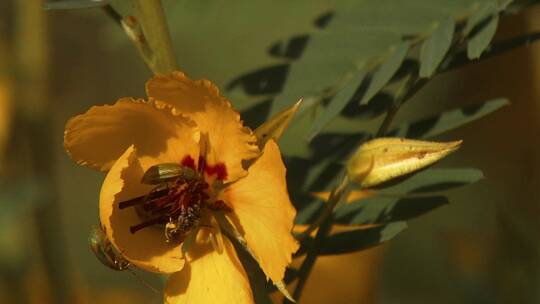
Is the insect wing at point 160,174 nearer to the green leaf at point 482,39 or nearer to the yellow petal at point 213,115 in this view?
the yellow petal at point 213,115

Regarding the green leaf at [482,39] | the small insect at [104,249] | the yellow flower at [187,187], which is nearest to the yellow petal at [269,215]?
the yellow flower at [187,187]

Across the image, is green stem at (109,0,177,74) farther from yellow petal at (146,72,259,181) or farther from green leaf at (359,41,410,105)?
green leaf at (359,41,410,105)

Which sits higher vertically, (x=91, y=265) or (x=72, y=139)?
(x=72, y=139)

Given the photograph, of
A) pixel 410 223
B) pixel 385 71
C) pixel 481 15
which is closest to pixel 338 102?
pixel 385 71

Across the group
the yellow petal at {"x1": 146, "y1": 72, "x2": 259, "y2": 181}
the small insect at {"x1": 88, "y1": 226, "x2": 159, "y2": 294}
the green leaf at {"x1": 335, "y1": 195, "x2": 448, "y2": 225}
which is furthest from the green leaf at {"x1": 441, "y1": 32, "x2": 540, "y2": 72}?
the small insect at {"x1": 88, "y1": 226, "x2": 159, "y2": 294}

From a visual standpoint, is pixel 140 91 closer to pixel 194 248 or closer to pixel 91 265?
pixel 91 265

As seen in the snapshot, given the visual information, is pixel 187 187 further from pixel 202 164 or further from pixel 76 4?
pixel 76 4

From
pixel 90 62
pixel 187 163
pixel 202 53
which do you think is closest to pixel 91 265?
pixel 202 53
